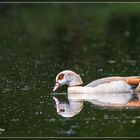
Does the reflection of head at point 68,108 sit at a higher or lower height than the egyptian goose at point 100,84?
lower

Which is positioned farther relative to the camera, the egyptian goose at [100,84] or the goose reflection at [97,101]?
the egyptian goose at [100,84]

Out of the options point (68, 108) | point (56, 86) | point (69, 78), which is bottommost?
point (68, 108)

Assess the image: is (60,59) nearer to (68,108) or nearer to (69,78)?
(69,78)

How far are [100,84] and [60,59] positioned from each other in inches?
193

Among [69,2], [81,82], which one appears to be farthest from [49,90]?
[69,2]

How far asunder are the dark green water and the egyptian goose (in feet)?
1.16

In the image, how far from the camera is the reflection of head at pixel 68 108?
12.5 m

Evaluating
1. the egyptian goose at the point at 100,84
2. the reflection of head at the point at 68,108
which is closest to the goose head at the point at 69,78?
the egyptian goose at the point at 100,84

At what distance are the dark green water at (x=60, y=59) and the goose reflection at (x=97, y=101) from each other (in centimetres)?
17

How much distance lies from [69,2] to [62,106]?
18.6 metres

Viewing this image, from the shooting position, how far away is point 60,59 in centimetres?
1892

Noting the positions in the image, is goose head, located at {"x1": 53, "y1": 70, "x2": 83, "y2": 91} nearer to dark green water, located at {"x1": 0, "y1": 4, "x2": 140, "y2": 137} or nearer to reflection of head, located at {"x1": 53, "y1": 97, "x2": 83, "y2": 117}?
dark green water, located at {"x1": 0, "y1": 4, "x2": 140, "y2": 137}

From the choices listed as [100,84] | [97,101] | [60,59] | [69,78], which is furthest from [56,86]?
[60,59]

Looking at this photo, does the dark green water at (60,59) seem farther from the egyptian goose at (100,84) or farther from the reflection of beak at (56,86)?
the egyptian goose at (100,84)
